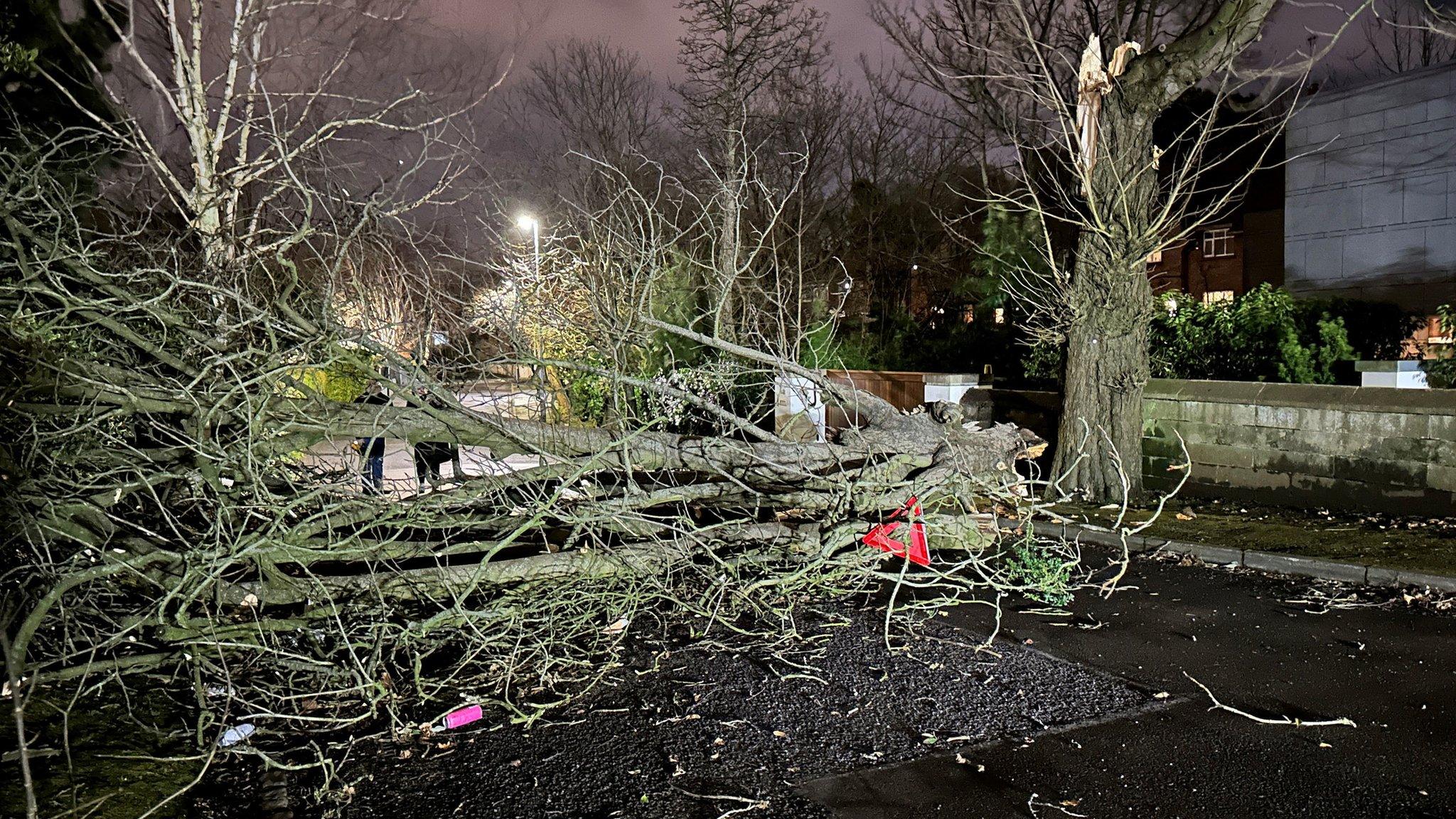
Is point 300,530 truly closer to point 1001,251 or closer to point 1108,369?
point 1108,369

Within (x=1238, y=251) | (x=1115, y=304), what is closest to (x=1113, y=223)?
(x=1115, y=304)

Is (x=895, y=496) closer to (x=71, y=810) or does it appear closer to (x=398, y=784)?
(x=398, y=784)

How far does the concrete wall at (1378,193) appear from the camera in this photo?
14219 millimetres

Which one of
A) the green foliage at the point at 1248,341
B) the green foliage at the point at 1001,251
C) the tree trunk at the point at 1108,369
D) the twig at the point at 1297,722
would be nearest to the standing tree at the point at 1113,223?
the tree trunk at the point at 1108,369

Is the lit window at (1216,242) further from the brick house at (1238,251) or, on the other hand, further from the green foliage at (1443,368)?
the green foliage at (1443,368)

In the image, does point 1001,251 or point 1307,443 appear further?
point 1001,251

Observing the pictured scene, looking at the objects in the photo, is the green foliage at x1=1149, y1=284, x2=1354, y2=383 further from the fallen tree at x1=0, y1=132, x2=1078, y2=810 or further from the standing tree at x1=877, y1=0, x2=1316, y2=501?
the fallen tree at x1=0, y1=132, x2=1078, y2=810

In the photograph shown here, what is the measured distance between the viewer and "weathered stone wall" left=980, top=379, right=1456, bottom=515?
27.9 ft

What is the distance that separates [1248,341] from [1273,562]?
4842 millimetres

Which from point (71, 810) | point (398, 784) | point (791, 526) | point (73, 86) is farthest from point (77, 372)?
point (73, 86)

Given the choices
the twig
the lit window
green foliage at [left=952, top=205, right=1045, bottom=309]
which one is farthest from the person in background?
the lit window

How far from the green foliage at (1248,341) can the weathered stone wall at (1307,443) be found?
117 cm

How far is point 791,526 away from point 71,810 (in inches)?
164

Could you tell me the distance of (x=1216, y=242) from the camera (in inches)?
1256
